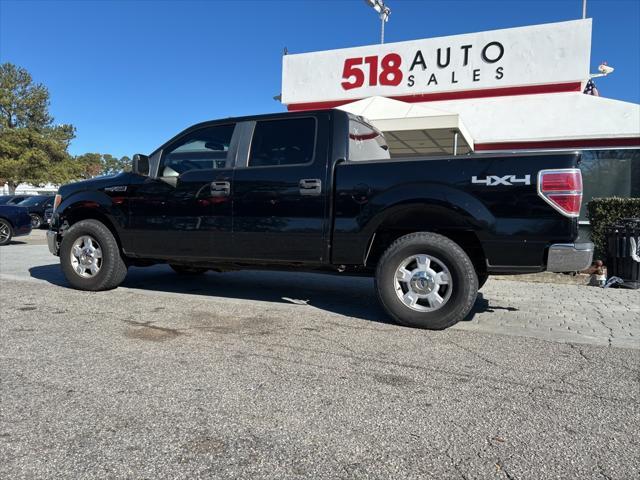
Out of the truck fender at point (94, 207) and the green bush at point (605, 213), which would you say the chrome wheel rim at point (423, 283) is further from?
the green bush at point (605, 213)

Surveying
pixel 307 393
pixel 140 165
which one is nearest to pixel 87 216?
pixel 140 165

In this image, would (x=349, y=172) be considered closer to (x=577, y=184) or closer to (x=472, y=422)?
(x=577, y=184)

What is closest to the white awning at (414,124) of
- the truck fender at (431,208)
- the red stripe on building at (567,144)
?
the red stripe on building at (567,144)

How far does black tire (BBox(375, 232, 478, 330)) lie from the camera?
172 inches

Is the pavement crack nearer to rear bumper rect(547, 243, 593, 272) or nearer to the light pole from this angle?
rear bumper rect(547, 243, 593, 272)

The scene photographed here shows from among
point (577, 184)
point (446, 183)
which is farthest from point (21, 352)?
point (577, 184)

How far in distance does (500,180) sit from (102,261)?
15.3 ft

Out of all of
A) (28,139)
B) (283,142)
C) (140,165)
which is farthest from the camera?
(28,139)

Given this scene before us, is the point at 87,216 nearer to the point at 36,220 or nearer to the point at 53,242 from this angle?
the point at 53,242

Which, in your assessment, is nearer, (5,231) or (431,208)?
(431,208)

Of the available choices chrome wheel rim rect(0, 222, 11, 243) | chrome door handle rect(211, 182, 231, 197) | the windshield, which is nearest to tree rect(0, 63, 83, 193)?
the windshield

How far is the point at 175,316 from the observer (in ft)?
16.2

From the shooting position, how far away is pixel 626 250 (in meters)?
7.29

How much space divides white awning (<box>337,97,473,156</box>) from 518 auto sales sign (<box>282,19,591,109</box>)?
2.32m
